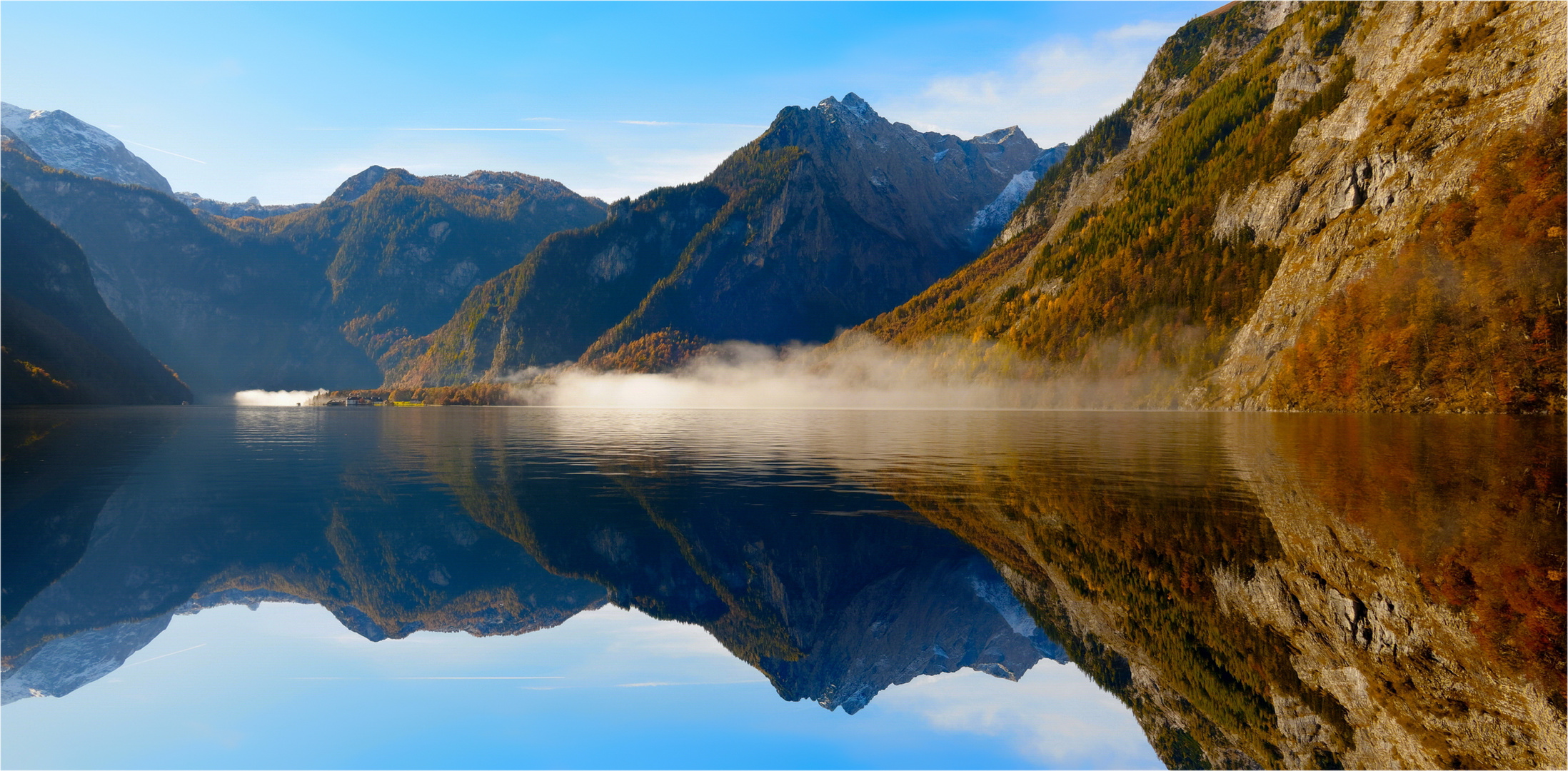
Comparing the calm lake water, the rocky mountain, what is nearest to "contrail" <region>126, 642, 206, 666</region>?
the calm lake water

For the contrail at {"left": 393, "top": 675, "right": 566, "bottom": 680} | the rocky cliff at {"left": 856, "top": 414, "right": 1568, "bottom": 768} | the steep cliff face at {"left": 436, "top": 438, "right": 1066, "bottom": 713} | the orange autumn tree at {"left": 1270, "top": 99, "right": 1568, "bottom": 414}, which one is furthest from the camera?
the orange autumn tree at {"left": 1270, "top": 99, "right": 1568, "bottom": 414}

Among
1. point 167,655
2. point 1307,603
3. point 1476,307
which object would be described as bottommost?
point 167,655

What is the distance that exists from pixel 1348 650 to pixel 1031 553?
10.4m

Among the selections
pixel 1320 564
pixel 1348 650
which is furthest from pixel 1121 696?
pixel 1320 564

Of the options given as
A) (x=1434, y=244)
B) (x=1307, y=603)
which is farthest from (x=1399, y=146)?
(x=1307, y=603)

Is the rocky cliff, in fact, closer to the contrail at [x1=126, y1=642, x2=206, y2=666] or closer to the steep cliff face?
the steep cliff face

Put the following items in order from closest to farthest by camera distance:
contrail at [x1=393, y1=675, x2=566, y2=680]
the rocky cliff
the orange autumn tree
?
the rocky cliff < contrail at [x1=393, y1=675, x2=566, y2=680] < the orange autumn tree

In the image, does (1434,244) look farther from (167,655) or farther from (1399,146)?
(167,655)

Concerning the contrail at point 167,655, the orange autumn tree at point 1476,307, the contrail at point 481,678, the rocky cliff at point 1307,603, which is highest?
the orange autumn tree at point 1476,307

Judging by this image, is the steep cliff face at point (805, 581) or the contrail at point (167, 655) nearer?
the contrail at point (167, 655)

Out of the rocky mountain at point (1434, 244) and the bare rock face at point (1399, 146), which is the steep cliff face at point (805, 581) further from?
the bare rock face at point (1399, 146)

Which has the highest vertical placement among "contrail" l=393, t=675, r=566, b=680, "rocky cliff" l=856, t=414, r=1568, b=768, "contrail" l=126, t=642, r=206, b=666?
"rocky cliff" l=856, t=414, r=1568, b=768

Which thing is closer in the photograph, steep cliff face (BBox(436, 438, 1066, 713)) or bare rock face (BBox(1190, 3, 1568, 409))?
steep cliff face (BBox(436, 438, 1066, 713))

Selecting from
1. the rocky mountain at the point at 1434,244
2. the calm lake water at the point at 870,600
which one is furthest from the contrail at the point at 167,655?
the rocky mountain at the point at 1434,244
